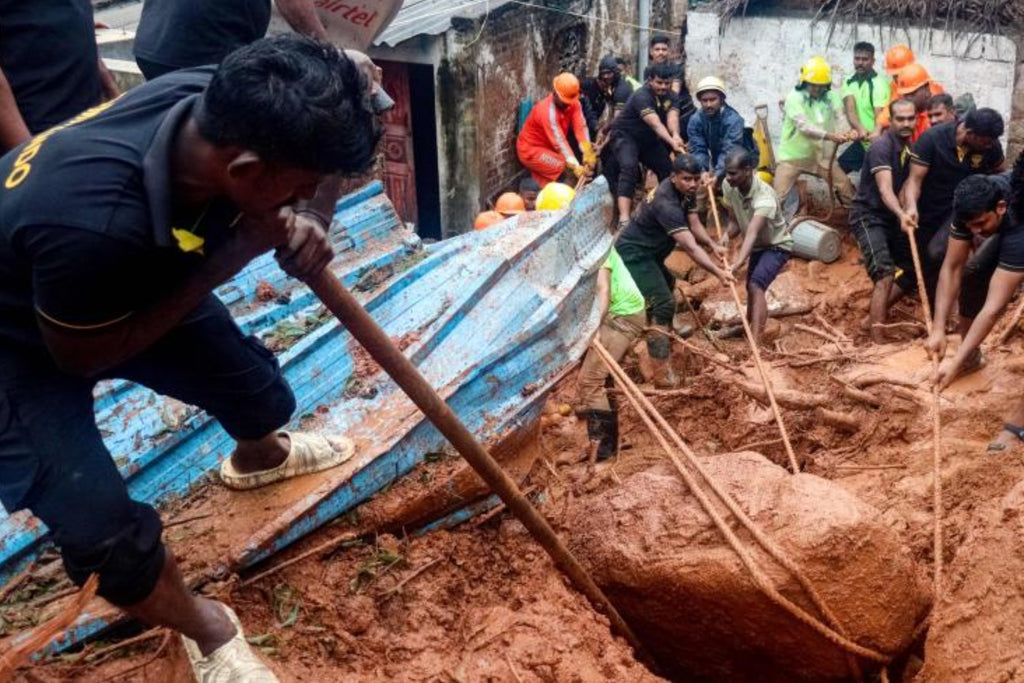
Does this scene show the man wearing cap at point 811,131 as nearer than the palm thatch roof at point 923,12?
No

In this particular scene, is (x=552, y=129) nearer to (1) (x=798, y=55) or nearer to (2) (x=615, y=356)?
(1) (x=798, y=55)

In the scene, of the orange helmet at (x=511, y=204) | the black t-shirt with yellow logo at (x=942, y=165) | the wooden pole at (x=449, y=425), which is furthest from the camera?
the orange helmet at (x=511, y=204)

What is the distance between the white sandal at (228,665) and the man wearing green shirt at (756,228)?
18.7ft

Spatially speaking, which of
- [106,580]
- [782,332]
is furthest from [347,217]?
[782,332]

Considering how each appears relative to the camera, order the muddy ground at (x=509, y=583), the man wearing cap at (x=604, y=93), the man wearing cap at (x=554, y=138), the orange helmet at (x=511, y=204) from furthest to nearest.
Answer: the man wearing cap at (x=604, y=93)
the man wearing cap at (x=554, y=138)
the orange helmet at (x=511, y=204)
the muddy ground at (x=509, y=583)

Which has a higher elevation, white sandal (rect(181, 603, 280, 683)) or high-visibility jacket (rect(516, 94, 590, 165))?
white sandal (rect(181, 603, 280, 683))

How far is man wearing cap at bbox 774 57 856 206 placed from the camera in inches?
403

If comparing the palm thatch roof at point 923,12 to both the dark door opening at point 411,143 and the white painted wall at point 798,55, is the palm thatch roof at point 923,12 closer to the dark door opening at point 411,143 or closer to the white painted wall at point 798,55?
the white painted wall at point 798,55

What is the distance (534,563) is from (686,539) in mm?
607

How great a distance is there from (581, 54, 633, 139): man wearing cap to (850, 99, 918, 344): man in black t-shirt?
370cm

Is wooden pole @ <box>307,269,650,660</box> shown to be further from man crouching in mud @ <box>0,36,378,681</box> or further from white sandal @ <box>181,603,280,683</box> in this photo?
white sandal @ <box>181,603,280,683</box>

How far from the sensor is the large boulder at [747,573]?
344 cm

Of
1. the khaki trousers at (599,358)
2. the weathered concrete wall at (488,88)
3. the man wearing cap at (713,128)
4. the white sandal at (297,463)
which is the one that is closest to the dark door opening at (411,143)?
the weathered concrete wall at (488,88)

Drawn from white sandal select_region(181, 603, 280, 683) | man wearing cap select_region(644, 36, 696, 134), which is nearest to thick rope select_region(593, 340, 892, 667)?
Result: white sandal select_region(181, 603, 280, 683)
